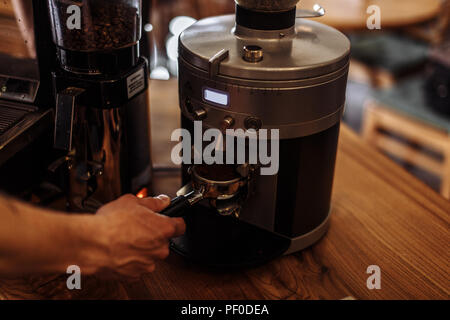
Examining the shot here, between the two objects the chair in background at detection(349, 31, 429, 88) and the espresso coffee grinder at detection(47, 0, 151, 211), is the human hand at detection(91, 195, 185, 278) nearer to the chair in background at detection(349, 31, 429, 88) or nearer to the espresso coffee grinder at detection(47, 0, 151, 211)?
the espresso coffee grinder at detection(47, 0, 151, 211)

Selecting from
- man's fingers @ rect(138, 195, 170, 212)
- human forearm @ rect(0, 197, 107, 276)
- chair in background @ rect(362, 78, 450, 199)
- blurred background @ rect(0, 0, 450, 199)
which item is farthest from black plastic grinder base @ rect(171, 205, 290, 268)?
chair in background @ rect(362, 78, 450, 199)

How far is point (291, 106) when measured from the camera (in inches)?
28.5

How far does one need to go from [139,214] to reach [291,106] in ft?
0.85

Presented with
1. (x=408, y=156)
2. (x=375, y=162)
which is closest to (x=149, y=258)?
(x=375, y=162)

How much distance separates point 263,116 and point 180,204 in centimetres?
18

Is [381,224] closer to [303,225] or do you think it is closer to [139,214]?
[303,225]

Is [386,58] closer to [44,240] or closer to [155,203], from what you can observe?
[155,203]

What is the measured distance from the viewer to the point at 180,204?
77 centimetres

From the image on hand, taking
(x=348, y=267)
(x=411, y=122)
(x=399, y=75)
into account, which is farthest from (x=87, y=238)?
(x=399, y=75)

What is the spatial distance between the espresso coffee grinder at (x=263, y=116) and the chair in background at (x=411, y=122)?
1.19 m

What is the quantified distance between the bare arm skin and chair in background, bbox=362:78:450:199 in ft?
4.67

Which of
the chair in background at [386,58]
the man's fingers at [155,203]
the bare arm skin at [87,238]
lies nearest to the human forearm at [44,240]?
the bare arm skin at [87,238]

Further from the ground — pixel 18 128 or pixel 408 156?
pixel 18 128

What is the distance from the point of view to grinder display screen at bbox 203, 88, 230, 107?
73 centimetres
